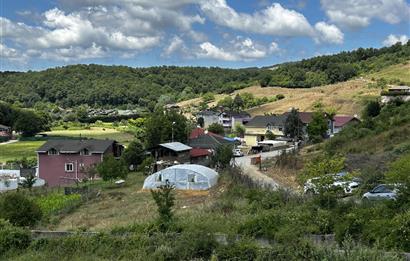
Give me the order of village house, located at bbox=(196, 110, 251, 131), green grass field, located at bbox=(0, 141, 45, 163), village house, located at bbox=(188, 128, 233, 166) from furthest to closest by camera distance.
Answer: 1. village house, located at bbox=(196, 110, 251, 131)
2. green grass field, located at bbox=(0, 141, 45, 163)
3. village house, located at bbox=(188, 128, 233, 166)

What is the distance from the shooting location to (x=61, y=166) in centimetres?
4012

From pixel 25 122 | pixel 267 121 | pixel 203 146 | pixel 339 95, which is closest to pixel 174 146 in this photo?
pixel 203 146

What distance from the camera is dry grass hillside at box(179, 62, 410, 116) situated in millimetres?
83250

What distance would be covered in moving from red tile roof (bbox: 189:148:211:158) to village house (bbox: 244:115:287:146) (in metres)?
18.0

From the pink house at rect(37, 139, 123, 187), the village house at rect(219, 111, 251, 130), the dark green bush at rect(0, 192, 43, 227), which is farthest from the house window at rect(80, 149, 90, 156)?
the village house at rect(219, 111, 251, 130)

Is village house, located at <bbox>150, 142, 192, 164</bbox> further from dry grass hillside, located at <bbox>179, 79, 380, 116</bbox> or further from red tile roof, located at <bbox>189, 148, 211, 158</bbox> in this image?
dry grass hillside, located at <bbox>179, 79, 380, 116</bbox>

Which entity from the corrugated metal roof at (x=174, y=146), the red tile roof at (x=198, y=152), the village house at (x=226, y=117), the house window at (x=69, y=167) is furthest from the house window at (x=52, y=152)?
the village house at (x=226, y=117)

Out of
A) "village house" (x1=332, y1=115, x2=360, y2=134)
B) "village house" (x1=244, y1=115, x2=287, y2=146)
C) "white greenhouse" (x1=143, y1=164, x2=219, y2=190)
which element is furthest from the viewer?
"village house" (x1=244, y1=115, x2=287, y2=146)

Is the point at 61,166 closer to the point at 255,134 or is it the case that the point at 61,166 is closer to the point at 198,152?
the point at 198,152

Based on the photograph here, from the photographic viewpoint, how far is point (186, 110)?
106 m

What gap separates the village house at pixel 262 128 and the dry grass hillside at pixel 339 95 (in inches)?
766

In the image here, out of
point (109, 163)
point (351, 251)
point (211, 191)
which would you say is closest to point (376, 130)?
point (211, 191)

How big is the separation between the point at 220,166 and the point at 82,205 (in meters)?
12.0

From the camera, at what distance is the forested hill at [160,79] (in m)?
120
